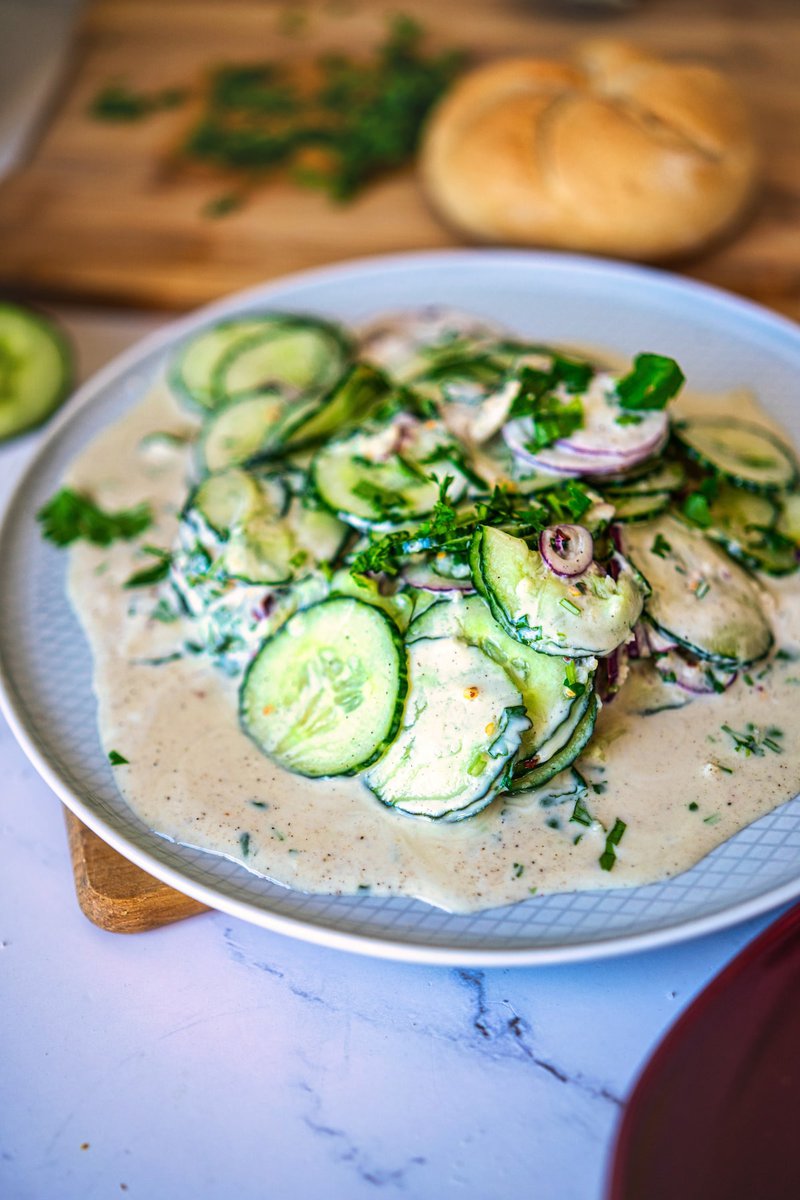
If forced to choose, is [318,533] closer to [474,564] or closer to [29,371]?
[474,564]

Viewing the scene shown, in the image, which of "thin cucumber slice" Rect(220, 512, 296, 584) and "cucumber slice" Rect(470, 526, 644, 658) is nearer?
"cucumber slice" Rect(470, 526, 644, 658)

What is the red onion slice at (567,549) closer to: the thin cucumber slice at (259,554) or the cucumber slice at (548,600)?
the cucumber slice at (548,600)

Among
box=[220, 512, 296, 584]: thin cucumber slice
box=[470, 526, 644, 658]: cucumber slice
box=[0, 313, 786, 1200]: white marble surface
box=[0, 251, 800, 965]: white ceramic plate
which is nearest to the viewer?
box=[0, 313, 786, 1200]: white marble surface

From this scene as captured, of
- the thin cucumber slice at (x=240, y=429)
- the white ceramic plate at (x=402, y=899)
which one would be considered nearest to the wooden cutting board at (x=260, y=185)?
the white ceramic plate at (x=402, y=899)

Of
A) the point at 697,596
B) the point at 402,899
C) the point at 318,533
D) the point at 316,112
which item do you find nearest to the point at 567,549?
the point at 697,596

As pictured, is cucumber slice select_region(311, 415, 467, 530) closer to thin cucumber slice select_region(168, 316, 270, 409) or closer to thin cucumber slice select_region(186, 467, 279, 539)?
thin cucumber slice select_region(186, 467, 279, 539)

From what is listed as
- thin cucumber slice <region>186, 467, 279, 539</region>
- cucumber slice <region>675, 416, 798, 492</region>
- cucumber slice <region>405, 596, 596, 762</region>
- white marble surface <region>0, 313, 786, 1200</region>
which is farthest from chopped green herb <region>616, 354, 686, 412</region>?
white marble surface <region>0, 313, 786, 1200</region>
